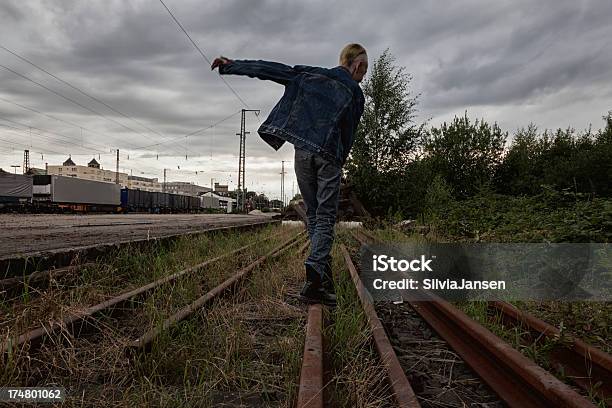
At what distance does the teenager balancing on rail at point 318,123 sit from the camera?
303cm

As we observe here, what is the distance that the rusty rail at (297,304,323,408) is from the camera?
1294 mm

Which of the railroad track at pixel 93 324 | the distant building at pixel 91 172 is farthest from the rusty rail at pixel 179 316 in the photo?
the distant building at pixel 91 172

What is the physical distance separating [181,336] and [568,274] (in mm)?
3332

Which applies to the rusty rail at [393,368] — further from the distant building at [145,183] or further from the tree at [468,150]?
the distant building at [145,183]

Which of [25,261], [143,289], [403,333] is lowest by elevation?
[403,333]

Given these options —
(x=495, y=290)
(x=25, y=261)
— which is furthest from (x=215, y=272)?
(x=495, y=290)

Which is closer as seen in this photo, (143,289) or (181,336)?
(181,336)

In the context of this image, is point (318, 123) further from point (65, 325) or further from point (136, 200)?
point (136, 200)

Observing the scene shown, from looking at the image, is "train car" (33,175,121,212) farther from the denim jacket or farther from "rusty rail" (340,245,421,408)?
"rusty rail" (340,245,421,408)

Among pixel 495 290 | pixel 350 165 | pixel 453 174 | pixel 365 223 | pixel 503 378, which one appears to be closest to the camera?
pixel 503 378

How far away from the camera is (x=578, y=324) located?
2.67 meters

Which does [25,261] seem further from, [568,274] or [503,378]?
[568,274]

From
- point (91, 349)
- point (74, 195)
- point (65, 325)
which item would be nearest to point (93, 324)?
point (65, 325)

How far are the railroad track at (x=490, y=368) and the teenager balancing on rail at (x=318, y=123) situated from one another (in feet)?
1.82
